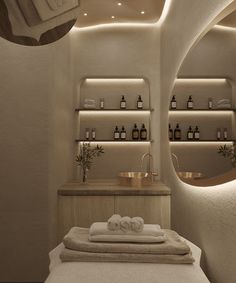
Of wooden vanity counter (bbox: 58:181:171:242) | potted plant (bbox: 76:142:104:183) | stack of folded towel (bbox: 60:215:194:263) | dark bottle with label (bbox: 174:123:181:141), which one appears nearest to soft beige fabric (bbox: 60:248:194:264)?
stack of folded towel (bbox: 60:215:194:263)

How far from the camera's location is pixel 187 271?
4.04ft

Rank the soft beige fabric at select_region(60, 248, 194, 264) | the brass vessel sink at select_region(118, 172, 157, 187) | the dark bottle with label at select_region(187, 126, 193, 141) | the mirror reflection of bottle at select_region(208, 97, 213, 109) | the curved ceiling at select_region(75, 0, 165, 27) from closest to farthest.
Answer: the soft beige fabric at select_region(60, 248, 194, 264), the mirror reflection of bottle at select_region(208, 97, 213, 109), the dark bottle with label at select_region(187, 126, 193, 141), the brass vessel sink at select_region(118, 172, 157, 187), the curved ceiling at select_region(75, 0, 165, 27)

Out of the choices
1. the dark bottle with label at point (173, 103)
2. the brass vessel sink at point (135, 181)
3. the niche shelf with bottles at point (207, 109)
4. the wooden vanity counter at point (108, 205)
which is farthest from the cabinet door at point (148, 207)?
the dark bottle with label at point (173, 103)

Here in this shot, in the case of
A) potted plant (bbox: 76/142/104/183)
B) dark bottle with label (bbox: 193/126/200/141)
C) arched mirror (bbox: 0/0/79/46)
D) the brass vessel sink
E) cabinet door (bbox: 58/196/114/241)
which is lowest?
cabinet door (bbox: 58/196/114/241)

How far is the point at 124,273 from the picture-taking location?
120cm

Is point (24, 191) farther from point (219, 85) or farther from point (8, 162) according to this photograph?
point (219, 85)

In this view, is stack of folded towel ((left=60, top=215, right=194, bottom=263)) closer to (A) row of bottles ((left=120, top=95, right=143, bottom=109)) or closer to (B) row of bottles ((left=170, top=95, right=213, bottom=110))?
(B) row of bottles ((left=170, top=95, right=213, bottom=110))

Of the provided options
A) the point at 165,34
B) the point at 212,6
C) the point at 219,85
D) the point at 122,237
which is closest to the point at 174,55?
the point at 165,34

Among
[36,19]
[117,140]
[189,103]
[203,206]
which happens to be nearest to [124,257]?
[203,206]

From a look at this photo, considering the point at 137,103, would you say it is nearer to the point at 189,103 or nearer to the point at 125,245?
the point at 189,103

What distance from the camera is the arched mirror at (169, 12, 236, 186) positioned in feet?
4.58

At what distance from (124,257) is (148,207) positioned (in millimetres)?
1554

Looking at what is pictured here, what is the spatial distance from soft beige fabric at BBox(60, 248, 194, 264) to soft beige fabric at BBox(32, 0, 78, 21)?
5.30 feet

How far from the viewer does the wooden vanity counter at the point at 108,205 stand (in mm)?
2857
